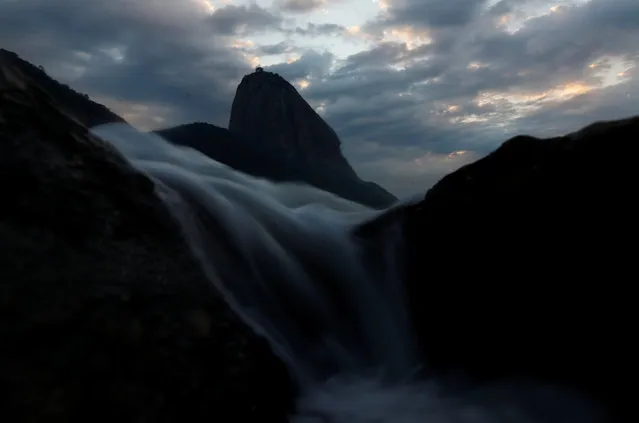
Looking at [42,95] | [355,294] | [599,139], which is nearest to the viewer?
[42,95]

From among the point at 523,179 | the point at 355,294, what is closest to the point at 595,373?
the point at 523,179

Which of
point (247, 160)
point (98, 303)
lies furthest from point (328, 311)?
point (247, 160)

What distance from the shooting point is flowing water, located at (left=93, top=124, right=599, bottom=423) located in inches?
152

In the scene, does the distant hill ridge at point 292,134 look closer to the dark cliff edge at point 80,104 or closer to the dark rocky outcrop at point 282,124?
the dark rocky outcrop at point 282,124

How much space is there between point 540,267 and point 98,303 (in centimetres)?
365

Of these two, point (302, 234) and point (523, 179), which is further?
point (302, 234)

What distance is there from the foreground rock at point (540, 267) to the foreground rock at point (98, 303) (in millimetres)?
2075

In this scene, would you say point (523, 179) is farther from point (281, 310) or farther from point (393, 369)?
point (281, 310)

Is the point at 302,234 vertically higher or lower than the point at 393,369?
higher

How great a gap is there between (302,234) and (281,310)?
6.57 ft

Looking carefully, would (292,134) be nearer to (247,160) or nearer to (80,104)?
(247,160)

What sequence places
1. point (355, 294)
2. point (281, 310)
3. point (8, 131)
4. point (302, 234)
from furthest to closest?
point (302, 234) → point (355, 294) → point (281, 310) → point (8, 131)

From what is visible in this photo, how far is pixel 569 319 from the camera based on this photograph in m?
3.81

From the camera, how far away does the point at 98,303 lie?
273 centimetres
